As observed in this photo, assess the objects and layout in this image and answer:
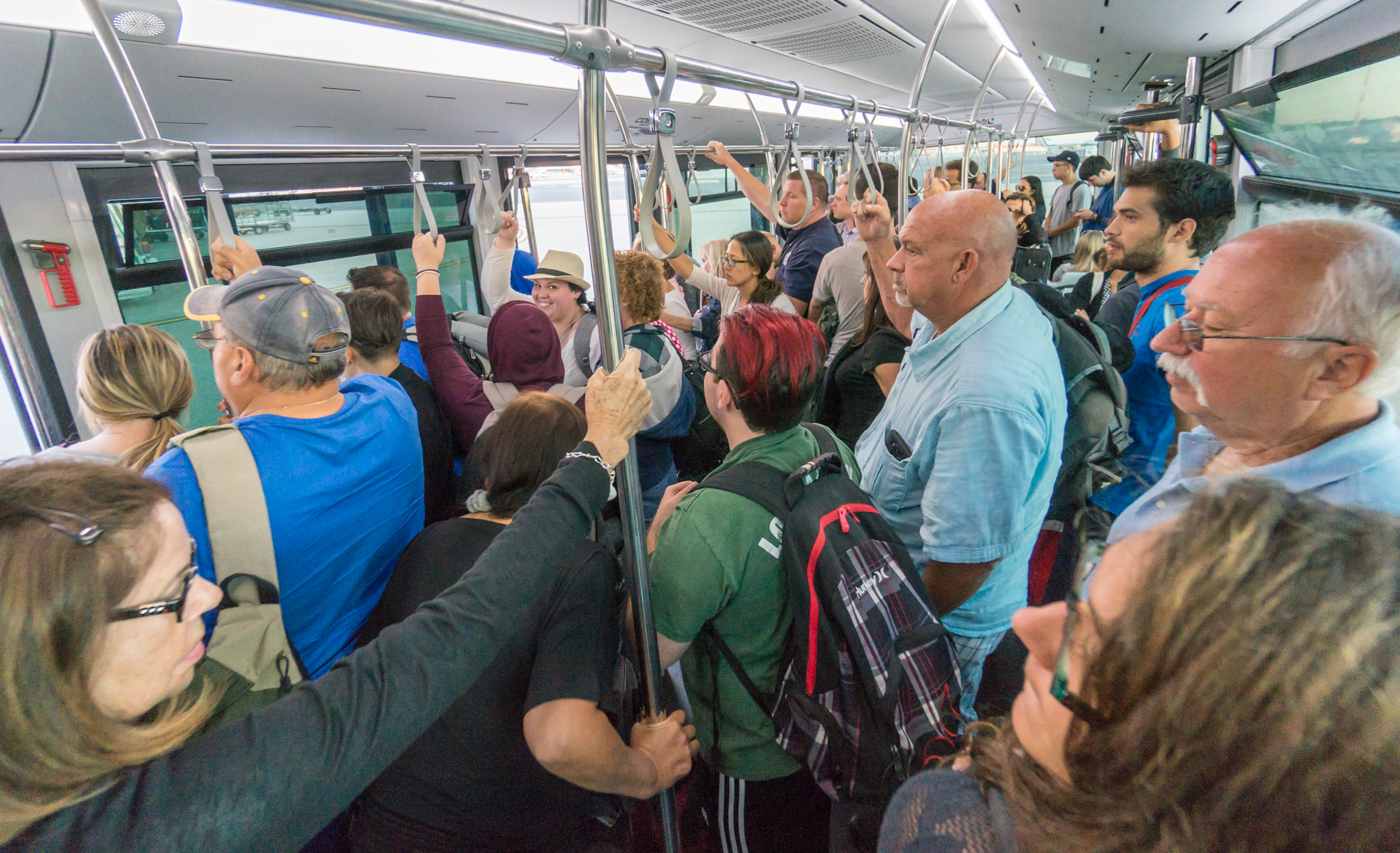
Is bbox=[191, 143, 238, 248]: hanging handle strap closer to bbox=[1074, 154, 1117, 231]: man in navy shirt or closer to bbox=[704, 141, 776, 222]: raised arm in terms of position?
bbox=[704, 141, 776, 222]: raised arm

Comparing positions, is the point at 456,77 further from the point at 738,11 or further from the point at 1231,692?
the point at 1231,692

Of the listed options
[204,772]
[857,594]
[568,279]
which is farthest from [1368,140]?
[204,772]

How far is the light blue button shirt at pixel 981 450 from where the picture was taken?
53.5 inches

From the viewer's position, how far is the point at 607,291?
1094mm

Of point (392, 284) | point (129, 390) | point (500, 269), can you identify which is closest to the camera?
point (129, 390)

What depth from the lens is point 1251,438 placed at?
1072 mm

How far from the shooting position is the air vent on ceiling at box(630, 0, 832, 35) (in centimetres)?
279

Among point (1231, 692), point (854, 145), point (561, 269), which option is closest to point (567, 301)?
point (561, 269)

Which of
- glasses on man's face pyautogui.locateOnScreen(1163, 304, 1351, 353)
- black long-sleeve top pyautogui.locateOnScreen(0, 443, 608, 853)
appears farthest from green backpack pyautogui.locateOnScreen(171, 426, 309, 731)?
glasses on man's face pyautogui.locateOnScreen(1163, 304, 1351, 353)

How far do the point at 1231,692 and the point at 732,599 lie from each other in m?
0.86

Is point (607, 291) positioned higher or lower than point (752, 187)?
lower

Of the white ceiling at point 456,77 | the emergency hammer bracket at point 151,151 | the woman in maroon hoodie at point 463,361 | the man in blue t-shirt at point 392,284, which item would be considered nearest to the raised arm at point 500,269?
the man in blue t-shirt at point 392,284

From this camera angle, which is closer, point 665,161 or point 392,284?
point 665,161

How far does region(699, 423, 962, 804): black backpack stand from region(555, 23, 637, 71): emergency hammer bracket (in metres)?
0.78
